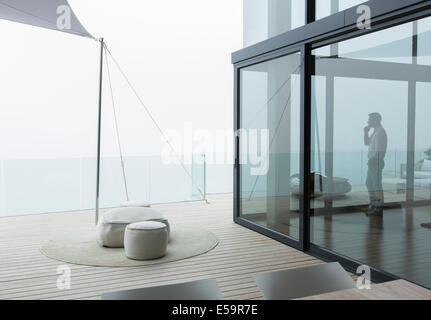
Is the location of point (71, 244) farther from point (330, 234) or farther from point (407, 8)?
point (407, 8)

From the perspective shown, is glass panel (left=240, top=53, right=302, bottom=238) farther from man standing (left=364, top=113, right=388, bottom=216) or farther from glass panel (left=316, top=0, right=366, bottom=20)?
man standing (left=364, top=113, right=388, bottom=216)

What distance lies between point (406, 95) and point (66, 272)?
3.19 m

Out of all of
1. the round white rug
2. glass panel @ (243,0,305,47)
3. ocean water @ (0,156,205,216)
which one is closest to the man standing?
glass panel @ (243,0,305,47)

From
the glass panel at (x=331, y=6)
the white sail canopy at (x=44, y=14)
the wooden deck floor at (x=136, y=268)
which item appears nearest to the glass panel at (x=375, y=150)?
the glass panel at (x=331, y=6)

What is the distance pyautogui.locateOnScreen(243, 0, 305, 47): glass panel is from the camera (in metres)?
4.82

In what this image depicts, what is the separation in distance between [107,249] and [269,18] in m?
3.34

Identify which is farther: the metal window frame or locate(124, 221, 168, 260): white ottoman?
locate(124, 221, 168, 260): white ottoman

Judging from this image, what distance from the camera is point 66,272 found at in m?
3.80

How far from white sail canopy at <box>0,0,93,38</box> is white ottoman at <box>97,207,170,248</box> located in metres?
2.33

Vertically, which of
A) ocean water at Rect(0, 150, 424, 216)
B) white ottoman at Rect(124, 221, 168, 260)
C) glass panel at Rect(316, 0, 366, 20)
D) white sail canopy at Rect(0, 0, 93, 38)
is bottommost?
white ottoman at Rect(124, 221, 168, 260)

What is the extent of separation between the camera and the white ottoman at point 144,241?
414 centimetres

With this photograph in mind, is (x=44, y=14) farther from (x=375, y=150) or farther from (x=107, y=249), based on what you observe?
(x=375, y=150)

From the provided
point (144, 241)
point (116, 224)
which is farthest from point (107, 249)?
point (144, 241)

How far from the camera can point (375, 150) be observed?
3.62 m
